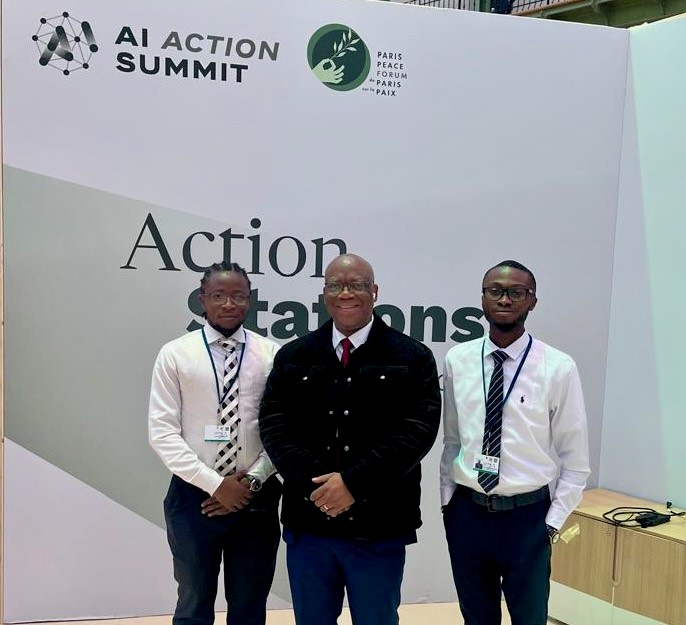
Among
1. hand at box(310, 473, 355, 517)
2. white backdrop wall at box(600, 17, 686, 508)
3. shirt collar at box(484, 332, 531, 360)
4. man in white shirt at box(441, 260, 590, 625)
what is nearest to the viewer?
hand at box(310, 473, 355, 517)

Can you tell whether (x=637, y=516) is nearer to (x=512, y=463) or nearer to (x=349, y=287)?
(x=512, y=463)

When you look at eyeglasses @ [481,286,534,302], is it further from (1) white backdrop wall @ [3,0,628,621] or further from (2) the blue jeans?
(1) white backdrop wall @ [3,0,628,621]

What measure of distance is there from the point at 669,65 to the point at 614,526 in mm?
2395

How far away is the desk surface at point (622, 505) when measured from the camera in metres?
3.20

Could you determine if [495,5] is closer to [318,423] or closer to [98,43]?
[98,43]

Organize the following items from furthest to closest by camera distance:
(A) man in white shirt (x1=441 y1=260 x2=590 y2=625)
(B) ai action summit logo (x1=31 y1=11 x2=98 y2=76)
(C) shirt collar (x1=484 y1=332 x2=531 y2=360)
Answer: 1. (B) ai action summit logo (x1=31 y1=11 x2=98 y2=76)
2. (C) shirt collar (x1=484 y1=332 x2=531 y2=360)
3. (A) man in white shirt (x1=441 y1=260 x2=590 y2=625)

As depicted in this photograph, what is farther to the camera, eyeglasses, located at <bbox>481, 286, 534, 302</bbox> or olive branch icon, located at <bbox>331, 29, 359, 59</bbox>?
olive branch icon, located at <bbox>331, 29, 359, 59</bbox>

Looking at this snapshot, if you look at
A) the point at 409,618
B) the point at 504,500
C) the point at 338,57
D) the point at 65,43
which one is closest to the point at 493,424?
the point at 504,500

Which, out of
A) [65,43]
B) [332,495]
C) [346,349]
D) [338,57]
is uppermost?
[338,57]

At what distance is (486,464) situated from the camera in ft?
7.41

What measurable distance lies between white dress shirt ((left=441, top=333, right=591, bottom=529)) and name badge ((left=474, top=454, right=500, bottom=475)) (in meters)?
0.02

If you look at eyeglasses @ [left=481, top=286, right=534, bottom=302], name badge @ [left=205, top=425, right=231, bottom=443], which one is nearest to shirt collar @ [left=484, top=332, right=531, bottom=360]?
eyeglasses @ [left=481, top=286, right=534, bottom=302]

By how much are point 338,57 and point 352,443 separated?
218cm

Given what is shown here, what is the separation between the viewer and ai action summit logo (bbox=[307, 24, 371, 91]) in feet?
11.4
